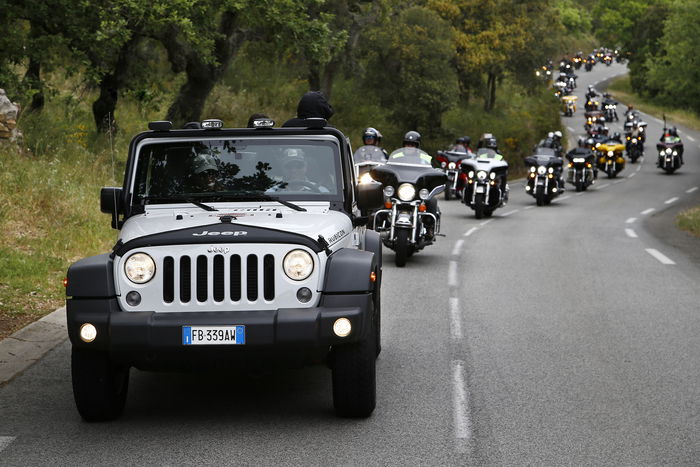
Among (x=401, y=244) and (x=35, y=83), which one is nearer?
(x=401, y=244)

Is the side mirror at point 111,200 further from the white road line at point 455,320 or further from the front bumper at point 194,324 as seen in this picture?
the white road line at point 455,320

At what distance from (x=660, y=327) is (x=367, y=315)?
503cm

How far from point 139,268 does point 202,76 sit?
73.7ft

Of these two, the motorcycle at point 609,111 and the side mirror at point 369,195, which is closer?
the side mirror at point 369,195

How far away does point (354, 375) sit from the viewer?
6.64 metres

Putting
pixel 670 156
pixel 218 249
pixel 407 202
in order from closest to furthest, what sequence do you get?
pixel 218 249, pixel 407 202, pixel 670 156

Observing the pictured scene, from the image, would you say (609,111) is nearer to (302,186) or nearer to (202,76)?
(202,76)

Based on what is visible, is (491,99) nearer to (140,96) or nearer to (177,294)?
(140,96)

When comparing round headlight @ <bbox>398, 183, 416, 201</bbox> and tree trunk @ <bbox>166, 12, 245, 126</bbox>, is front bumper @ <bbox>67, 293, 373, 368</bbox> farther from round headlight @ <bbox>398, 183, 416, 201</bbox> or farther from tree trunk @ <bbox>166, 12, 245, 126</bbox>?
tree trunk @ <bbox>166, 12, 245, 126</bbox>

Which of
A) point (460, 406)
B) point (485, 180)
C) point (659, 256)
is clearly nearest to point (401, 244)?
point (659, 256)

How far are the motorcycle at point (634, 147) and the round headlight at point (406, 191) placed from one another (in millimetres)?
47254

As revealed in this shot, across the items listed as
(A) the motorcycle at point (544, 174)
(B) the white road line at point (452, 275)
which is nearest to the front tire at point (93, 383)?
(B) the white road line at point (452, 275)


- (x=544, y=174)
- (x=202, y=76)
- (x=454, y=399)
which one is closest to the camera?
(x=454, y=399)

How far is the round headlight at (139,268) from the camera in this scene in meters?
6.45
